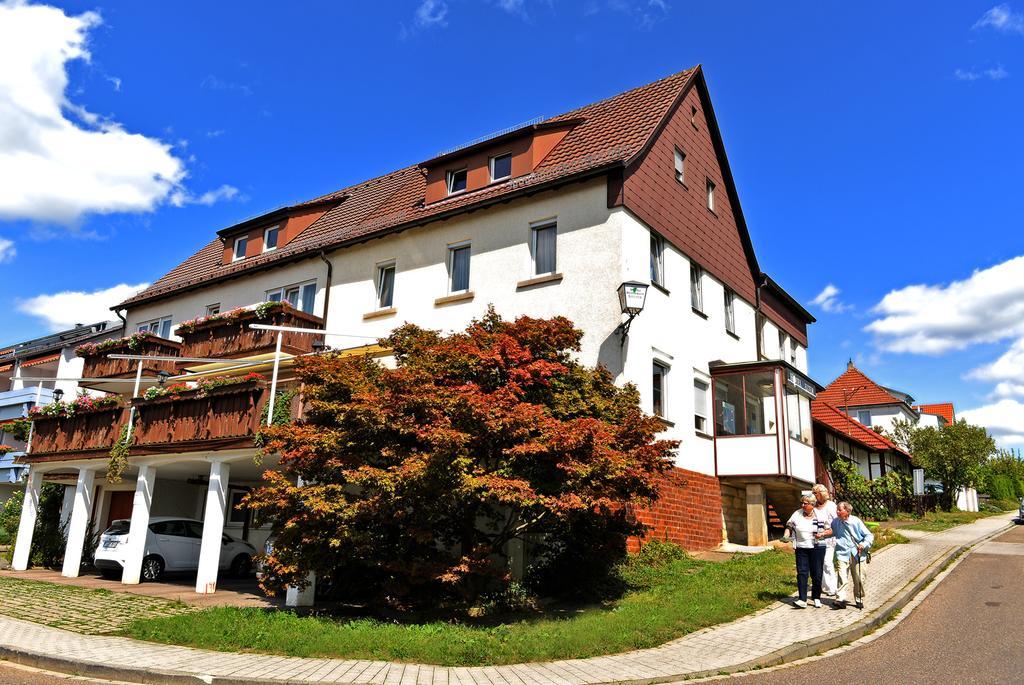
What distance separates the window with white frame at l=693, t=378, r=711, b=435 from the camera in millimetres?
19281

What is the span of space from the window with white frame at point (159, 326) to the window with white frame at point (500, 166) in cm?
1479

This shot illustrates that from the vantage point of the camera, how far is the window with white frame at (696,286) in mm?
20672

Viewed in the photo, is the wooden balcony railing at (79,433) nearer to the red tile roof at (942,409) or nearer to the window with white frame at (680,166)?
the window with white frame at (680,166)

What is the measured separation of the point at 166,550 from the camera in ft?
63.8

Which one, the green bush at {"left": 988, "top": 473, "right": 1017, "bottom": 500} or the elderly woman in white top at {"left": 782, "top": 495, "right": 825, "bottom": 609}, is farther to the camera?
the green bush at {"left": 988, "top": 473, "right": 1017, "bottom": 500}

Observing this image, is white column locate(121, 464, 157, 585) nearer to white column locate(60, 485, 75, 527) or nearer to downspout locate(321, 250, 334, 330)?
white column locate(60, 485, 75, 527)

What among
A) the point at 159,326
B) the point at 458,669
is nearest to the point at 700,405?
the point at 458,669

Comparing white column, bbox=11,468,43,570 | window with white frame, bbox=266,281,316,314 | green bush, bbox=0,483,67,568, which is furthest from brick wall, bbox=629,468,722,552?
white column, bbox=11,468,43,570

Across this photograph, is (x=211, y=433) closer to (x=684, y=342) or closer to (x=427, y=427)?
(x=427, y=427)

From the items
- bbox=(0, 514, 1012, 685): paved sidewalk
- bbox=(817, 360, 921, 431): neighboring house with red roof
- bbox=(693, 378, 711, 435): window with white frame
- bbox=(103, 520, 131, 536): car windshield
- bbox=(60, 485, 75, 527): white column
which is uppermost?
bbox=(817, 360, 921, 431): neighboring house with red roof

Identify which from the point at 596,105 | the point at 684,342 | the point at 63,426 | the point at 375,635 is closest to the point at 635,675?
the point at 375,635

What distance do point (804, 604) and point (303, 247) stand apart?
18.5 meters

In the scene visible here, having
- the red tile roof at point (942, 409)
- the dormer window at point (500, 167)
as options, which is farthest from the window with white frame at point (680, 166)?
the red tile roof at point (942, 409)

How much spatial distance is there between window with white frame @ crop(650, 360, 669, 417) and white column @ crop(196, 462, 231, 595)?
10.1 metres
